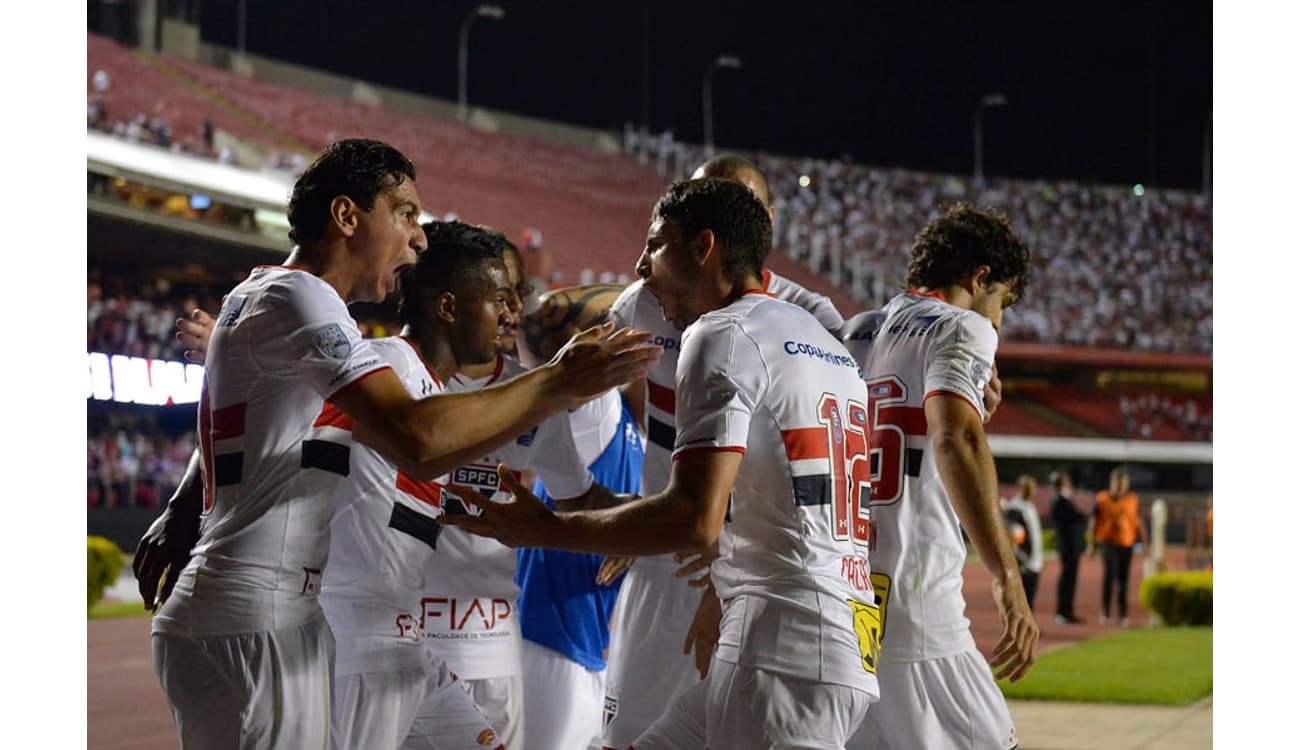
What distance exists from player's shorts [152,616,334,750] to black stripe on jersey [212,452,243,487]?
1.10 ft

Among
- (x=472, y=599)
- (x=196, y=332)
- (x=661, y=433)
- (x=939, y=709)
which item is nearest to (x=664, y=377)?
(x=661, y=433)

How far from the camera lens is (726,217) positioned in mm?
3379

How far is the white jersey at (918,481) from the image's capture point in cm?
403

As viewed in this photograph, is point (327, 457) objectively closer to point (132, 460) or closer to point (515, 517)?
point (515, 517)

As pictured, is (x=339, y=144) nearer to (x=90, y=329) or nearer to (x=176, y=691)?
(x=176, y=691)

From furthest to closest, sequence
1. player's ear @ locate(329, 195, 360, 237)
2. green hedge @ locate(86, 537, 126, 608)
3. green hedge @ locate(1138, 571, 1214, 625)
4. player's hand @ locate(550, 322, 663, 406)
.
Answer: green hedge @ locate(1138, 571, 1214, 625) → green hedge @ locate(86, 537, 126, 608) → player's ear @ locate(329, 195, 360, 237) → player's hand @ locate(550, 322, 663, 406)

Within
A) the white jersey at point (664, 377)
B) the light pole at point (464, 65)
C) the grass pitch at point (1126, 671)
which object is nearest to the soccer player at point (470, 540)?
the white jersey at point (664, 377)

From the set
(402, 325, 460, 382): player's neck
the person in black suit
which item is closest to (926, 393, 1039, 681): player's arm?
(402, 325, 460, 382): player's neck

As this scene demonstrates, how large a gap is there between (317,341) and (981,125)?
176ft

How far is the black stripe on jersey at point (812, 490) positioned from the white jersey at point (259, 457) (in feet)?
3.10

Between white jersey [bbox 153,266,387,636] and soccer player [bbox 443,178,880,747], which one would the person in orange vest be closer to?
soccer player [bbox 443,178,880,747]

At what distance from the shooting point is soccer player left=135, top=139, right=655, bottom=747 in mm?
3055

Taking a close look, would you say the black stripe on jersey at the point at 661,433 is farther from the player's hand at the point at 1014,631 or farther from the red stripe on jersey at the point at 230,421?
the red stripe on jersey at the point at 230,421
